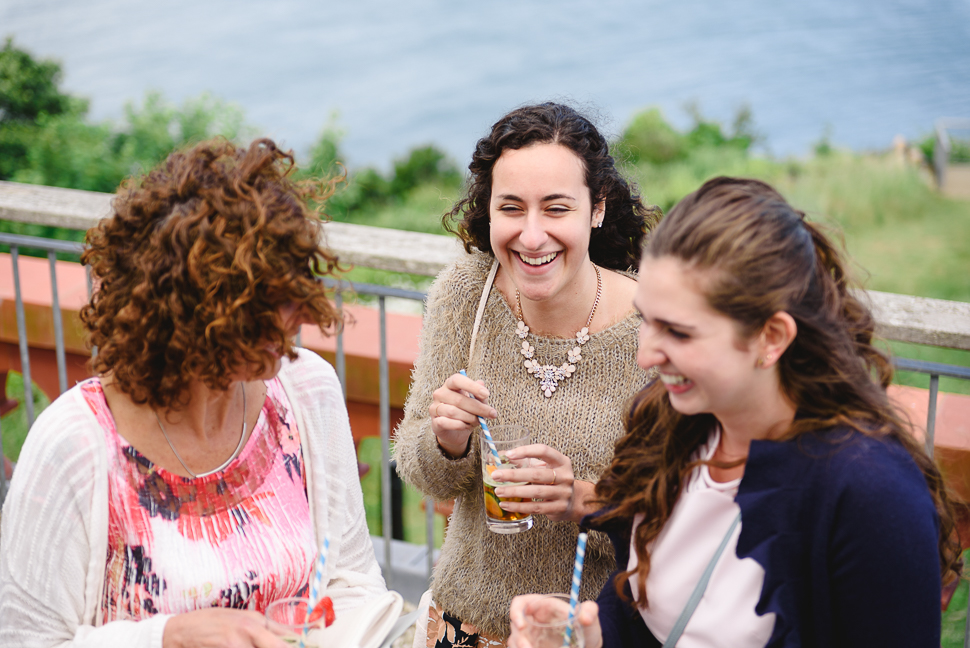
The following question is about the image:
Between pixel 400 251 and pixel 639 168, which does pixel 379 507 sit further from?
pixel 639 168

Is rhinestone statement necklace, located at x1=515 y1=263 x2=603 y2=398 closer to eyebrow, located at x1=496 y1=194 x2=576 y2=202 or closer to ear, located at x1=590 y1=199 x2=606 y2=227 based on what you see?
ear, located at x1=590 y1=199 x2=606 y2=227

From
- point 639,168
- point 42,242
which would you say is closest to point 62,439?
point 42,242

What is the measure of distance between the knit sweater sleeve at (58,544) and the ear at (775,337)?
1.32 metres

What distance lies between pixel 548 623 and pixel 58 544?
3.34 ft

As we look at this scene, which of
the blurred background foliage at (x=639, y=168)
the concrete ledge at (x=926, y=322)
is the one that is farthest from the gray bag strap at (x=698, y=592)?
the blurred background foliage at (x=639, y=168)

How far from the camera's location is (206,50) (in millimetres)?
18109

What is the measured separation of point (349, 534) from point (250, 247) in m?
0.86

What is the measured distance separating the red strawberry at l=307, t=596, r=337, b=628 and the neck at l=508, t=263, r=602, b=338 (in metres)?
0.96

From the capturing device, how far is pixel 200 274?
67.4 inches

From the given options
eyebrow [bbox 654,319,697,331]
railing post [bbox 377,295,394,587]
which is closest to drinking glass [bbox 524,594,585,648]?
eyebrow [bbox 654,319,697,331]

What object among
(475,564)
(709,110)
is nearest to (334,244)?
(475,564)

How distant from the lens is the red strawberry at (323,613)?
68.2 inches

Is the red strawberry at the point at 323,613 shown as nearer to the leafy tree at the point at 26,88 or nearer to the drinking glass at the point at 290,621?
the drinking glass at the point at 290,621

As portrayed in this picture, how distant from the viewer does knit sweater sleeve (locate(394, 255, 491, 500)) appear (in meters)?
2.48
